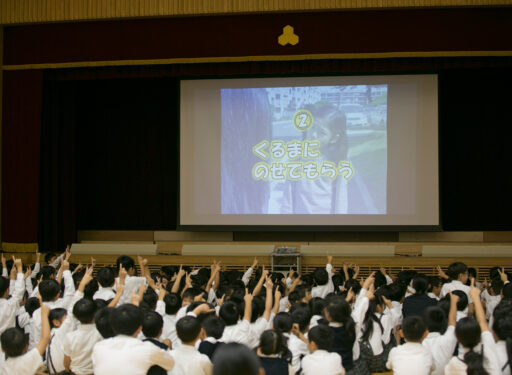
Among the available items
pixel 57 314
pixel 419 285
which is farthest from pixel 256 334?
pixel 419 285

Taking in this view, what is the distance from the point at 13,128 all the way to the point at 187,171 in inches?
104

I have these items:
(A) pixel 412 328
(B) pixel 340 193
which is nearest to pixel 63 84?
(B) pixel 340 193

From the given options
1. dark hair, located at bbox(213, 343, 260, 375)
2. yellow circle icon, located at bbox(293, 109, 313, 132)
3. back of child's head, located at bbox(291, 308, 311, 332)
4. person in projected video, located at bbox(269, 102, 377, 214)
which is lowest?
back of child's head, located at bbox(291, 308, 311, 332)

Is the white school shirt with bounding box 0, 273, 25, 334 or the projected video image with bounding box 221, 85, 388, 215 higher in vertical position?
the projected video image with bounding box 221, 85, 388, 215

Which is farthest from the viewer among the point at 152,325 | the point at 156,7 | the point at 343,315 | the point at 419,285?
the point at 156,7

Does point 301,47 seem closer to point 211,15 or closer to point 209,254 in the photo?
point 211,15

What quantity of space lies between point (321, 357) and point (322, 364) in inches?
1.4

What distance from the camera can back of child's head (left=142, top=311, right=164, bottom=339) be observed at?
10.5ft

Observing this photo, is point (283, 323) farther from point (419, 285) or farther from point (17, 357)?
point (419, 285)

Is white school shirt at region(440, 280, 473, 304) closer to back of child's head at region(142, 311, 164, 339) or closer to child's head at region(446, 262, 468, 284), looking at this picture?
child's head at region(446, 262, 468, 284)

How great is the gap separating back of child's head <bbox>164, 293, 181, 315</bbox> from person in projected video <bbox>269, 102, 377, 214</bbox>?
5391 millimetres

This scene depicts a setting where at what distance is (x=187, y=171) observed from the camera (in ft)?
31.8

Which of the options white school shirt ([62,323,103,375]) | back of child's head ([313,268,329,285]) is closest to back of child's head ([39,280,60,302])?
white school shirt ([62,323,103,375])

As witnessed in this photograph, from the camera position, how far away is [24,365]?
3.09 meters
